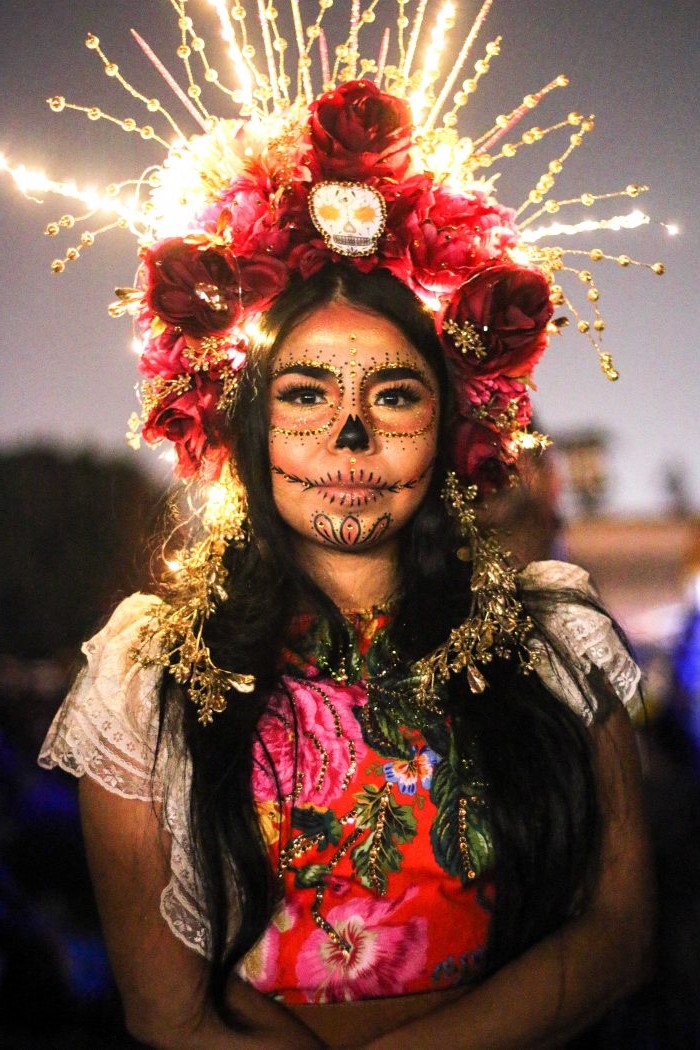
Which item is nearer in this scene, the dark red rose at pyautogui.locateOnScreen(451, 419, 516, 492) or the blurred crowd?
the dark red rose at pyautogui.locateOnScreen(451, 419, 516, 492)

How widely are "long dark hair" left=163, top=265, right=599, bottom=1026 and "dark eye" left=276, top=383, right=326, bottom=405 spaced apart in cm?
5

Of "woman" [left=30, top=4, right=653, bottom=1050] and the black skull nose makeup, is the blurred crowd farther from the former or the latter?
the black skull nose makeup

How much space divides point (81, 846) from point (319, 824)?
252 centimetres

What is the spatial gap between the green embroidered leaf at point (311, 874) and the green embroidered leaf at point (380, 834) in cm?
6

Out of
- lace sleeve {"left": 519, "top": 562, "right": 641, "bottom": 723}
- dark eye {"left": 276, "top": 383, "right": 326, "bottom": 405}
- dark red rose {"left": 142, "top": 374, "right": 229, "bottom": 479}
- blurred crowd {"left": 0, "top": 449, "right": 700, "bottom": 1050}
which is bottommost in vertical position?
blurred crowd {"left": 0, "top": 449, "right": 700, "bottom": 1050}

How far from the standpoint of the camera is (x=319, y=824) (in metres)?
1.82

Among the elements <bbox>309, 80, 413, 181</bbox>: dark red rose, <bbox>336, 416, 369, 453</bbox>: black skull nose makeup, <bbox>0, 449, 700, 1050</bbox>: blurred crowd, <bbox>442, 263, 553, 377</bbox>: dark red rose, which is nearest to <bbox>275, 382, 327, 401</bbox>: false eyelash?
<bbox>336, 416, 369, 453</bbox>: black skull nose makeup

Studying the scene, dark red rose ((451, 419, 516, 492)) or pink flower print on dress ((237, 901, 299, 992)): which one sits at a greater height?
dark red rose ((451, 419, 516, 492))

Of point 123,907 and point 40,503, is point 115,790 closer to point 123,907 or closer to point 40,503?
point 123,907

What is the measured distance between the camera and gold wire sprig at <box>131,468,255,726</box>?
6.06 feet

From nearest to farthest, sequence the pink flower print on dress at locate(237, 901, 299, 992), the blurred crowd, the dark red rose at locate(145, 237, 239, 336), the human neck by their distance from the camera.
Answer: the pink flower print on dress at locate(237, 901, 299, 992) < the dark red rose at locate(145, 237, 239, 336) < the human neck < the blurred crowd

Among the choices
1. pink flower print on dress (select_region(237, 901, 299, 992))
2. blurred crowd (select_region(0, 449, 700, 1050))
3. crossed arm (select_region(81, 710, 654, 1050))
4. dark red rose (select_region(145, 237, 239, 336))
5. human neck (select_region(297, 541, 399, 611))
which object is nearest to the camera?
crossed arm (select_region(81, 710, 654, 1050))

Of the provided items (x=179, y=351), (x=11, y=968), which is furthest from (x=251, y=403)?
(x=11, y=968)

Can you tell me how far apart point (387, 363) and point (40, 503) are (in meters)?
10.9
